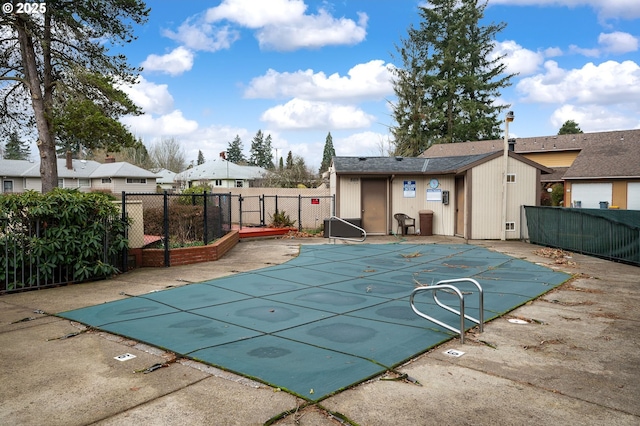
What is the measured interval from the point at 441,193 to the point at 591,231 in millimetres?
6387

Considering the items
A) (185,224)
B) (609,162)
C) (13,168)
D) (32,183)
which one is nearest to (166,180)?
(32,183)

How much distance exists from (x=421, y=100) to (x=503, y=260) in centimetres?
3263

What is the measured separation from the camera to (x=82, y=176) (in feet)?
141

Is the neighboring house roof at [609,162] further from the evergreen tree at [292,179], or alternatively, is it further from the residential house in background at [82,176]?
the residential house in background at [82,176]

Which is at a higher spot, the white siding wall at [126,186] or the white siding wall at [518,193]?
the white siding wall at [126,186]

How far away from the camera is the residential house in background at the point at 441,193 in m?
16.7

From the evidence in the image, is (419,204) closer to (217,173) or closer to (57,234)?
(57,234)

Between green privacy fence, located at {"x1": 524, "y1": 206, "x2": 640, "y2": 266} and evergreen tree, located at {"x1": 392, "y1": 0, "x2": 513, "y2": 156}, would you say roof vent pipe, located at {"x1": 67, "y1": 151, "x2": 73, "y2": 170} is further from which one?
green privacy fence, located at {"x1": 524, "y1": 206, "x2": 640, "y2": 266}

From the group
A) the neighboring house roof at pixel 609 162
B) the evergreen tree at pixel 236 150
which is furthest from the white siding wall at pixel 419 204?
the evergreen tree at pixel 236 150

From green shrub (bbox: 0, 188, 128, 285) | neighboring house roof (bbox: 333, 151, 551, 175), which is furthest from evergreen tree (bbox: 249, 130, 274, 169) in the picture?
green shrub (bbox: 0, 188, 128, 285)

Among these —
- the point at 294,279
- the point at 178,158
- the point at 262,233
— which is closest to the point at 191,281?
the point at 294,279

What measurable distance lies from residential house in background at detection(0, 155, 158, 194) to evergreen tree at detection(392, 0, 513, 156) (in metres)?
25.2

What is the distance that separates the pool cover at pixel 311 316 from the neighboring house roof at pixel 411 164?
266 inches

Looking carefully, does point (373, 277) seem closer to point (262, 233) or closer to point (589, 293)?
point (589, 293)
